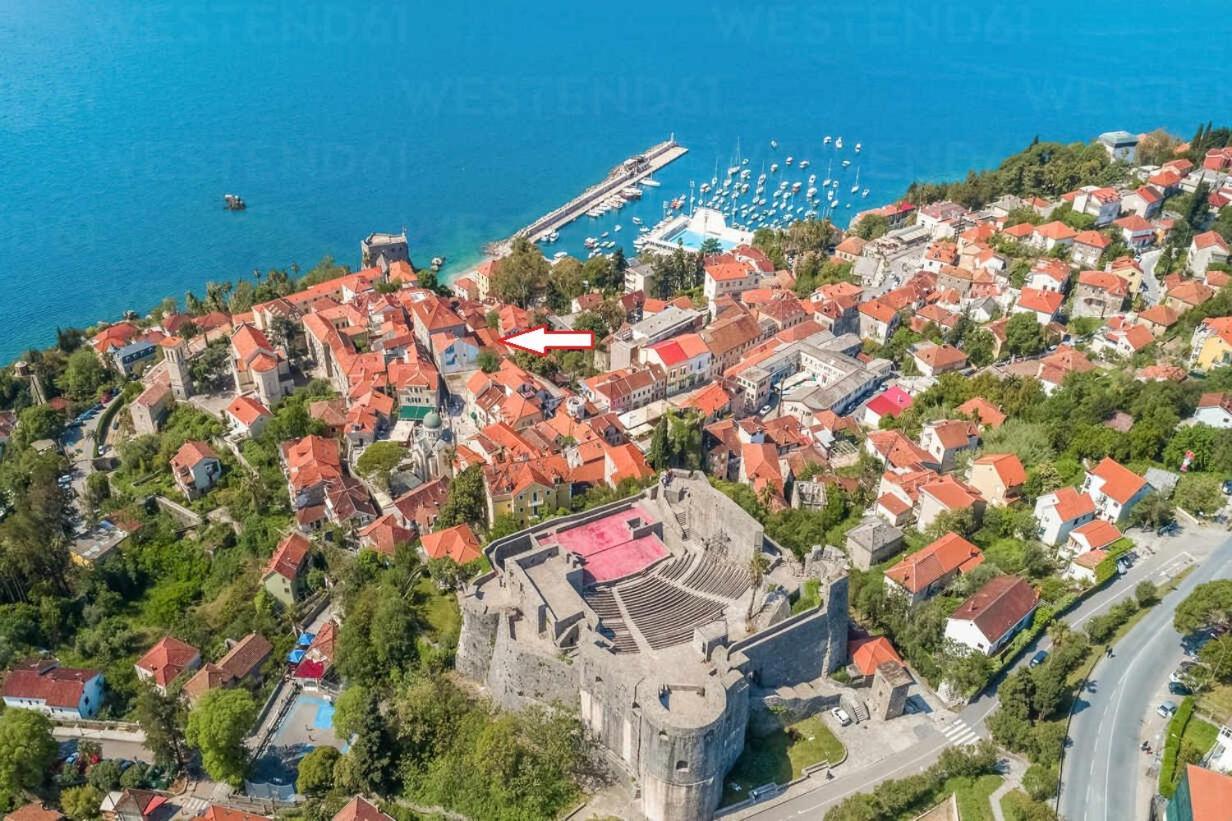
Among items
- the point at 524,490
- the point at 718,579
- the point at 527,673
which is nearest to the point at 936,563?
the point at 718,579

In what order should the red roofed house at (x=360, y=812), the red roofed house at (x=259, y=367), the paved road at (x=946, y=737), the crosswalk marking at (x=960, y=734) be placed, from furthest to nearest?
the red roofed house at (x=259, y=367) → the crosswalk marking at (x=960, y=734) → the red roofed house at (x=360, y=812) → the paved road at (x=946, y=737)

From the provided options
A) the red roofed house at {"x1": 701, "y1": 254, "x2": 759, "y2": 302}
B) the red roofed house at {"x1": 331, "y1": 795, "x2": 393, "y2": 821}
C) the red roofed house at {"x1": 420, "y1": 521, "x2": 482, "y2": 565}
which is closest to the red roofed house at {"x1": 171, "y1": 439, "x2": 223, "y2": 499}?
the red roofed house at {"x1": 420, "y1": 521, "x2": 482, "y2": 565}

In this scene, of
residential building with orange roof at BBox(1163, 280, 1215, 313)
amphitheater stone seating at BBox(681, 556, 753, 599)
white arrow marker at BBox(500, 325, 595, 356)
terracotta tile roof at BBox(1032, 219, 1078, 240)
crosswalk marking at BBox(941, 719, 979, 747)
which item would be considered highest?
terracotta tile roof at BBox(1032, 219, 1078, 240)

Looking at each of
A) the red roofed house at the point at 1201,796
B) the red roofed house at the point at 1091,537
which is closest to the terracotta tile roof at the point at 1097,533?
the red roofed house at the point at 1091,537

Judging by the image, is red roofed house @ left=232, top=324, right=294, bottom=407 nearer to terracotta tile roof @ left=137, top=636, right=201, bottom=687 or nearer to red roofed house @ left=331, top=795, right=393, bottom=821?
terracotta tile roof @ left=137, top=636, right=201, bottom=687

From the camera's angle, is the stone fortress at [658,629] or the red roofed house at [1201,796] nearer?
the red roofed house at [1201,796]

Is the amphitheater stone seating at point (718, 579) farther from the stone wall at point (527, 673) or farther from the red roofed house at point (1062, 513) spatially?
the red roofed house at point (1062, 513)

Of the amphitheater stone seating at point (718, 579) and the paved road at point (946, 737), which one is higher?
the amphitheater stone seating at point (718, 579)

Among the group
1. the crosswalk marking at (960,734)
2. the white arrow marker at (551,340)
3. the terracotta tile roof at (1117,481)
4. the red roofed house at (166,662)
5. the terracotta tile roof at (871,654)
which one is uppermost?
the white arrow marker at (551,340)
